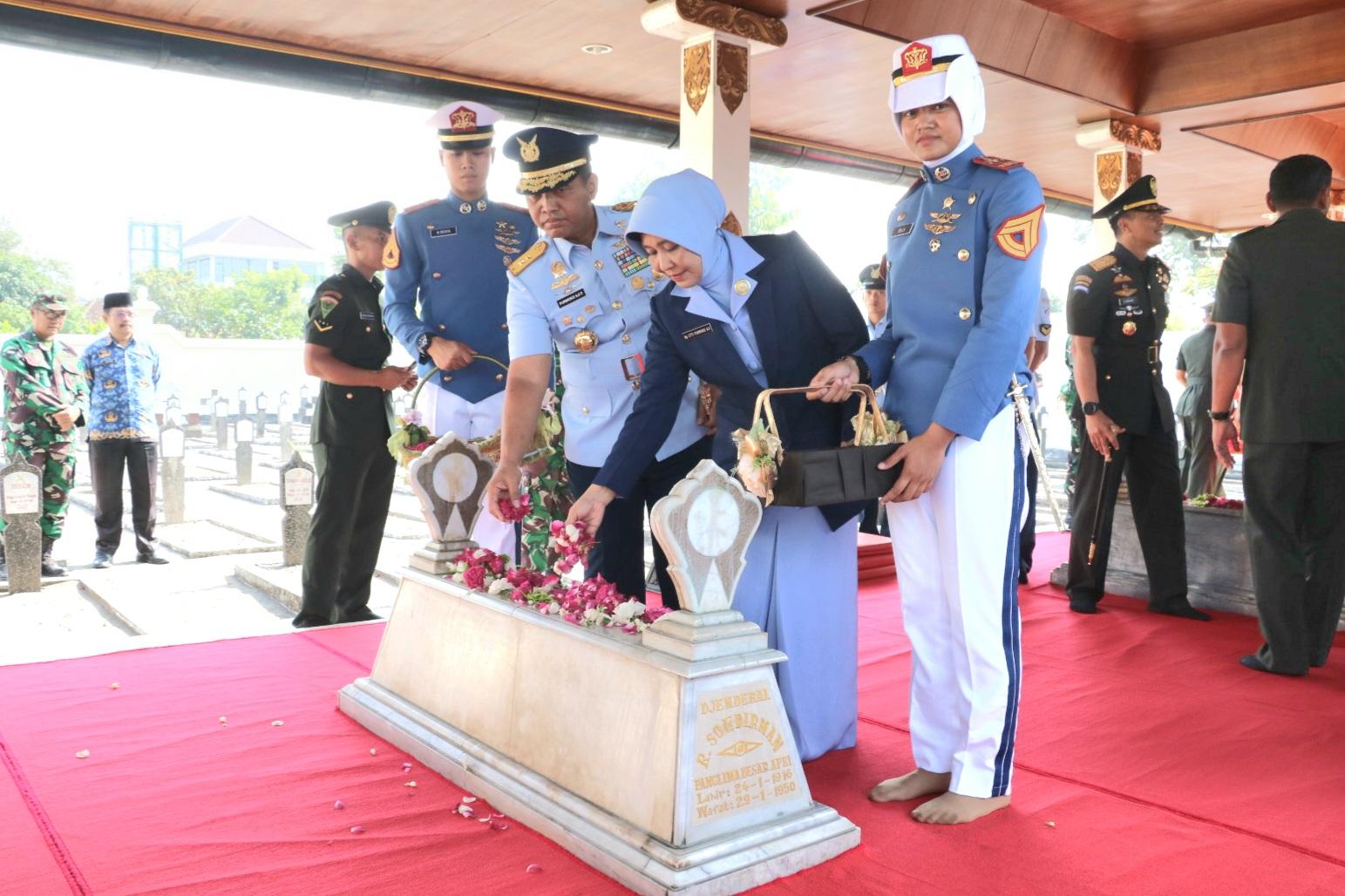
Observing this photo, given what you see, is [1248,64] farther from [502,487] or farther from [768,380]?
[502,487]

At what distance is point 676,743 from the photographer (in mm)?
1849

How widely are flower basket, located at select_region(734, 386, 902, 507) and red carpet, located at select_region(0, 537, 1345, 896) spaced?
2.19 feet

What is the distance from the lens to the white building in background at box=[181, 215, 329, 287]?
4288 cm

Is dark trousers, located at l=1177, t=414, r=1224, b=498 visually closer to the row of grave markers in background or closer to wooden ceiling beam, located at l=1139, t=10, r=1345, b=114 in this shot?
wooden ceiling beam, located at l=1139, t=10, r=1345, b=114

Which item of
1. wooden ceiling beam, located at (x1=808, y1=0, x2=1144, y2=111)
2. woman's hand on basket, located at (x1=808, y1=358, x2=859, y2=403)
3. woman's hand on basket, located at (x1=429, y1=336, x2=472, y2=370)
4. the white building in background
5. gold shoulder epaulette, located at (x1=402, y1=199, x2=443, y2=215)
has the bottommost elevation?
woman's hand on basket, located at (x1=808, y1=358, x2=859, y2=403)

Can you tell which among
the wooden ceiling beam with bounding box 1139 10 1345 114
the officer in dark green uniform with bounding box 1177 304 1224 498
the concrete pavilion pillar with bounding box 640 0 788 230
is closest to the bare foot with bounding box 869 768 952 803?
the concrete pavilion pillar with bounding box 640 0 788 230

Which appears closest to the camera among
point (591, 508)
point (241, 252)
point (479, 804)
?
point (479, 804)

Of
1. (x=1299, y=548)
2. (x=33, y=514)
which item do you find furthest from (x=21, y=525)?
(x=1299, y=548)

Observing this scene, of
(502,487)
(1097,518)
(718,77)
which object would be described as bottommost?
(1097,518)

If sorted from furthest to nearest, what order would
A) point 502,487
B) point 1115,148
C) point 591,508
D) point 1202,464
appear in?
point 1115,148
point 1202,464
point 502,487
point 591,508

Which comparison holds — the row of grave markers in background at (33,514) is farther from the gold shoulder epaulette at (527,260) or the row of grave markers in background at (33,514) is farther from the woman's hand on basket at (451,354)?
the gold shoulder epaulette at (527,260)

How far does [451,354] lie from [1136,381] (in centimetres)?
266

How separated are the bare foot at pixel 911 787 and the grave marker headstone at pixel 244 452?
→ 10779mm

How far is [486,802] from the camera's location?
227 cm
